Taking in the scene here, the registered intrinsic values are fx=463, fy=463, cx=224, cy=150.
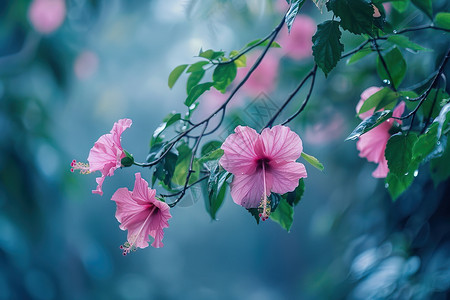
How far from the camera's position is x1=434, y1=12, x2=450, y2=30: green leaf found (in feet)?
2.11

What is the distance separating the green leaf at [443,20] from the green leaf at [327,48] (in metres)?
0.23

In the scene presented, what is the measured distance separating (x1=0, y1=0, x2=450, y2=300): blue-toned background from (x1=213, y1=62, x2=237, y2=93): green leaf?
4cm

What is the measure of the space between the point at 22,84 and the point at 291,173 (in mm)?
2038

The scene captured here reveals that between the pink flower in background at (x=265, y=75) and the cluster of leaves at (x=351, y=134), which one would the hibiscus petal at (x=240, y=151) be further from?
the pink flower in background at (x=265, y=75)

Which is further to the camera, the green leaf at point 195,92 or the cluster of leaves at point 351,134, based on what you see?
the green leaf at point 195,92

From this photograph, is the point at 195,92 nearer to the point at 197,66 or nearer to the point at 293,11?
the point at 197,66

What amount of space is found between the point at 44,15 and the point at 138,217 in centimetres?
192

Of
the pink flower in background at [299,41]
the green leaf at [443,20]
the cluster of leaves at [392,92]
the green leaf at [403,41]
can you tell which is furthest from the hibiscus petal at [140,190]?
the pink flower in background at [299,41]

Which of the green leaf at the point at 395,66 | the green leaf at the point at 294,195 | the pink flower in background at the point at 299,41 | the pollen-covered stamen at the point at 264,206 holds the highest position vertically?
the pink flower in background at the point at 299,41

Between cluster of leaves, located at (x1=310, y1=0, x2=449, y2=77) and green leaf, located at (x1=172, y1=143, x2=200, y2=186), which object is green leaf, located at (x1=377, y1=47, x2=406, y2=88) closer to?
cluster of leaves, located at (x1=310, y1=0, x2=449, y2=77)

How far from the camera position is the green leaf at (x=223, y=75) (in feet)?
2.04

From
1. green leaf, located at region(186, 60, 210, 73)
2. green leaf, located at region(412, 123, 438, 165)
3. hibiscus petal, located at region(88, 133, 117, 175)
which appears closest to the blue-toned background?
green leaf, located at region(186, 60, 210, 73)

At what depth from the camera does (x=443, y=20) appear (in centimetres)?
65

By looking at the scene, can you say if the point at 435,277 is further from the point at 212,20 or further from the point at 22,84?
the point at 22,84
